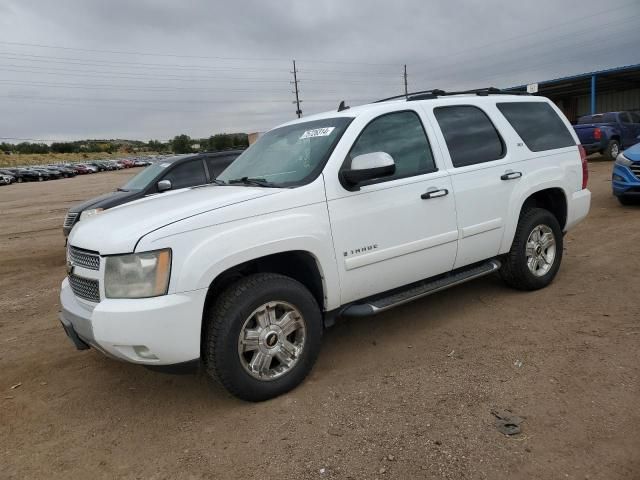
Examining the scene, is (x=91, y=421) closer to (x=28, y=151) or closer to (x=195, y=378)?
(x=195, y=378)

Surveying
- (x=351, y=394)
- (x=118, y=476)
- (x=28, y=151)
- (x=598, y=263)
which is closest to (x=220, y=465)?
(x=118, y=476)

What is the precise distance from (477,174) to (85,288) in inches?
123

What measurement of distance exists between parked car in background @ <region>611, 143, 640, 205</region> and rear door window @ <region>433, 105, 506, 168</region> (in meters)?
5.37

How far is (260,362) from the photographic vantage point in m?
3.20

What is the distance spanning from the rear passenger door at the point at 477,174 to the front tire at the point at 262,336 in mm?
1574

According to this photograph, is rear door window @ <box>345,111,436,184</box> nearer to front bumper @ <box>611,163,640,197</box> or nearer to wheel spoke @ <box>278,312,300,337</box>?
wheel spoke @ <box>278,312,300,337</box>

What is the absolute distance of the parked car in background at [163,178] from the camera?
804 cm

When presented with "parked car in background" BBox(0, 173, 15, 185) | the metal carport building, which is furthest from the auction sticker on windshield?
"parked car in background" BBox(0, 173, 15, 185)

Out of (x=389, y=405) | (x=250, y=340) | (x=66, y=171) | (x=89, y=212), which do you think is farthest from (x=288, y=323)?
(x=66, y=171)

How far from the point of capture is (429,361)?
3.66 m

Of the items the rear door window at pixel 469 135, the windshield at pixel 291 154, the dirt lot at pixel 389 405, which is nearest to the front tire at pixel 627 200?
the dirt lot at pixel 389 405

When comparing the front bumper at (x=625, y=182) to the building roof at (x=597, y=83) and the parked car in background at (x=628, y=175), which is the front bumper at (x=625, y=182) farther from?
the building roof at (x=597, y=83)

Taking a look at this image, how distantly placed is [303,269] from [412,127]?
4.85 ft

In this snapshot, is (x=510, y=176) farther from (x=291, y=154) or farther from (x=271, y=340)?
(x=271, y=340)
